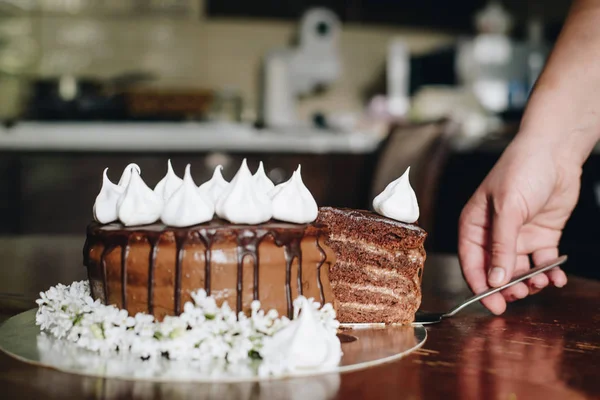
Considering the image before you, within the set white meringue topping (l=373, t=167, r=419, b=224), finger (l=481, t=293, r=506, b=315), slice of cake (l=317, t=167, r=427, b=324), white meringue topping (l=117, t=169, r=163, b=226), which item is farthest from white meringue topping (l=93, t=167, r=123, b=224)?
finger (l=481, t=293, r=506, b=315)

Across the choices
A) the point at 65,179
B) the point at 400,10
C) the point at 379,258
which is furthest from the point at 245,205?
the point at 400,10

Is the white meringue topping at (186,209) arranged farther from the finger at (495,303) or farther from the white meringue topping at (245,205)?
the finger at (495,303)

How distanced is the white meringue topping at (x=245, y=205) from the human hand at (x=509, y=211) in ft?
1.51

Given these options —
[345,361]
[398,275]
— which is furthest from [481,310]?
[345,361]

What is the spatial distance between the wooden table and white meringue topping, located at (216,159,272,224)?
257 millimetres

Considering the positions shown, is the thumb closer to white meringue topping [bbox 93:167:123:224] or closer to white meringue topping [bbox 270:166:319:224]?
white meringue topping [bbox 270:166:319:224]

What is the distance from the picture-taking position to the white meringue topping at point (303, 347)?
851 mm

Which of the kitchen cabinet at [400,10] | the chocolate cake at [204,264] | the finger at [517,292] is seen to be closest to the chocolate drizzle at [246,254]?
the chocolate cake at [204,264]

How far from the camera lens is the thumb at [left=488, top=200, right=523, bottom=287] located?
1.27 meters

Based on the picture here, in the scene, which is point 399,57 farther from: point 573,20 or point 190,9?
point 573,20

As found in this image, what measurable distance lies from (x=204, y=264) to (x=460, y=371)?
0.34 metres

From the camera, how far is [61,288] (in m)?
1.08

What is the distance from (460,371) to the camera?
0.87m

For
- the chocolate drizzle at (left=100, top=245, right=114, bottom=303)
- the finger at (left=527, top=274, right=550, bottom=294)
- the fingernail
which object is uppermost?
the chocolate drizzle at (left=100, top=245, right=114, bottom=303)
